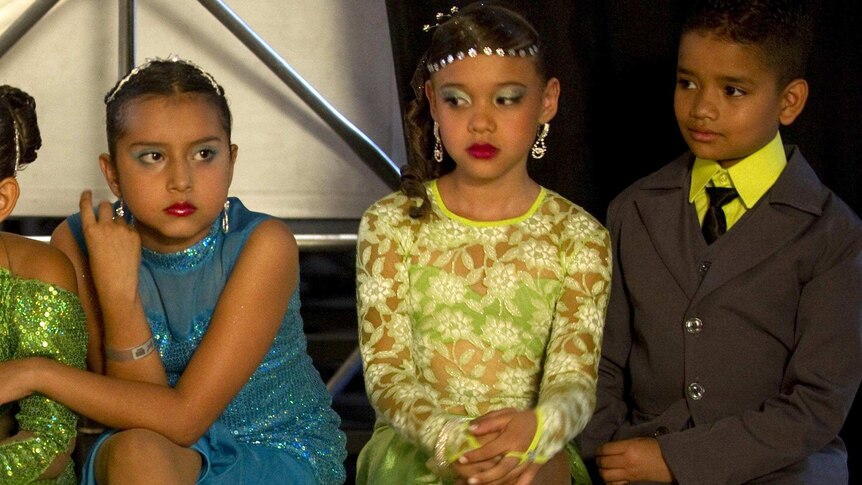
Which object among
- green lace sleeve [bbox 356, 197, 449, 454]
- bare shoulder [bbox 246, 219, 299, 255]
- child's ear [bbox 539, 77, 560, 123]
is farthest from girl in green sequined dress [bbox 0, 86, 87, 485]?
child's ear [bbox 539, 77, 560, 123]

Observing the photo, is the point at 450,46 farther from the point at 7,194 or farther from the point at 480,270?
the point at 7,194

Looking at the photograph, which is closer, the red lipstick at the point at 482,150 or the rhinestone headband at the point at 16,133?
the rhinestone headband at the point at 16,133

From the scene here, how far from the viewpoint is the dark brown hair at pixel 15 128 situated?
1907 millimetres

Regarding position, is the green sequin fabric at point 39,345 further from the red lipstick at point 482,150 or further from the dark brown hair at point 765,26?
the dark brown hair at point 765,26

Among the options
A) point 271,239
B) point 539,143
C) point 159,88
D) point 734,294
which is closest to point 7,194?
point 159,88

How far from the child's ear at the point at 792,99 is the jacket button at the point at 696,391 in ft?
1.68

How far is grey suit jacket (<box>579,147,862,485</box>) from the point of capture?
6.68 feet

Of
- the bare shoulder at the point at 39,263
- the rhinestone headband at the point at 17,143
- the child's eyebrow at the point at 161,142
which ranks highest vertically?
the rhinestone headband at the point at 17,143

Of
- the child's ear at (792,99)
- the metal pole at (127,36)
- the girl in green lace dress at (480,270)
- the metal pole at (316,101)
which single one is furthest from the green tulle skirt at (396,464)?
the metal pole at (127,36)

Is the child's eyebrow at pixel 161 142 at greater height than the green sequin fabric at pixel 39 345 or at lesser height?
greater

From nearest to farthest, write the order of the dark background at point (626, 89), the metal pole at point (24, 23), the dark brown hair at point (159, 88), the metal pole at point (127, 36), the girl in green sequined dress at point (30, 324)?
1. the girl in green sequined dress at point (30, 324)
2. the dark brown hair at point (159, 88)
3. the dark background at point (626, 89)
4. the metal pole at point (127, 36)
5. the metal pole at point (24, 23)

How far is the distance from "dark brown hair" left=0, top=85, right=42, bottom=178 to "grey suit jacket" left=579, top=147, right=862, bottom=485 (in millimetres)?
1053

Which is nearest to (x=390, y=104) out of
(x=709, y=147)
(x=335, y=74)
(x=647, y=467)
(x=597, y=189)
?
(x=335, y=74)

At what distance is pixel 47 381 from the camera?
1.82m
